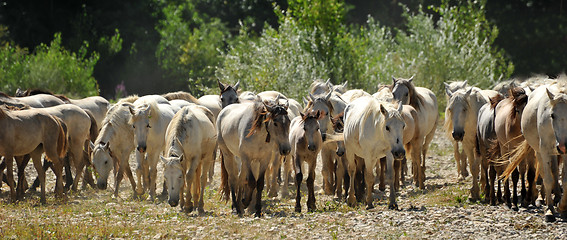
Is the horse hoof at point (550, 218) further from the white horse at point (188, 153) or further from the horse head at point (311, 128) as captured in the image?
the white horse at point (188, 153)

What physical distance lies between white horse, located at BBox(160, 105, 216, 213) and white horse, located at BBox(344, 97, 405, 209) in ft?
7.72

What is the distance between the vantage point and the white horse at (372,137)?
982 cm

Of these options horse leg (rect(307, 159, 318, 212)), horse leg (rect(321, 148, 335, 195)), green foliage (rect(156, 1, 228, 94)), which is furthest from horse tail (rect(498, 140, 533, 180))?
green foliage (rect(156, 1, 228, 94))

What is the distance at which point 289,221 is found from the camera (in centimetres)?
948

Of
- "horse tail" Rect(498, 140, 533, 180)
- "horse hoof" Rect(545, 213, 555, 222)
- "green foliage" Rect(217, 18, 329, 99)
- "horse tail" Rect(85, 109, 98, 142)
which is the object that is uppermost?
"green foliage" Rect(217, 18, 329, 99)

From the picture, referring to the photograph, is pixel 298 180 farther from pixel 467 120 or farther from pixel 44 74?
pixel 44 74

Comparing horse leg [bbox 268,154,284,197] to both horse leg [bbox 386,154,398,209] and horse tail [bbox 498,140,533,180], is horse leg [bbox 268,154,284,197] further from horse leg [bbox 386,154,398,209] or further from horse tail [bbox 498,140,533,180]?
horse tail [bbox 498,140,533,180]

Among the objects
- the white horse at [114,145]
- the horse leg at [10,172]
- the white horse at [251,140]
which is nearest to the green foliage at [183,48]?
the white horse at [114,145]

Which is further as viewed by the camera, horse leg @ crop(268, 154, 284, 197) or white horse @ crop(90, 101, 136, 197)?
horse leg @ crop(268, 154, 284, 197)

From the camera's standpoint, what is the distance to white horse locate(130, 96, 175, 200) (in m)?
11.9

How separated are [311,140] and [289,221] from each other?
1.42 metres

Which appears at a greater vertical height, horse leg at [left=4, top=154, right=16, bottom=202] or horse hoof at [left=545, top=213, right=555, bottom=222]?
horse leg at [left=4, top=154, right=16, bottom=202]

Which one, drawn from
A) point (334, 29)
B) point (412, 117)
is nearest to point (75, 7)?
point (334, 29)

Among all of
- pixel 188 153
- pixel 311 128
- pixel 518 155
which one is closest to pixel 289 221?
pixel 311 128
